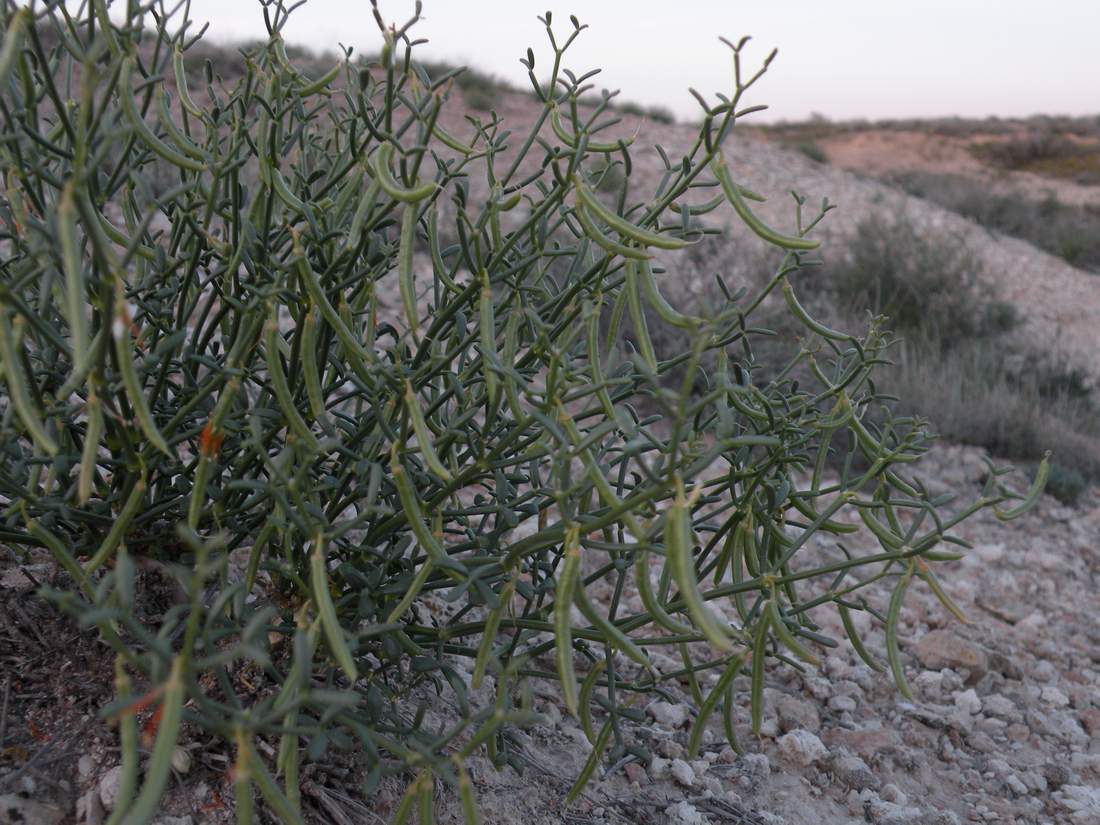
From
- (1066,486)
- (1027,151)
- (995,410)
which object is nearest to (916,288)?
(995,410)

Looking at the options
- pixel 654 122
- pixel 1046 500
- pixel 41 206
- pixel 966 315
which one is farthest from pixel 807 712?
pixel 654 122

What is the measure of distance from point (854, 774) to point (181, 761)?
133 cm

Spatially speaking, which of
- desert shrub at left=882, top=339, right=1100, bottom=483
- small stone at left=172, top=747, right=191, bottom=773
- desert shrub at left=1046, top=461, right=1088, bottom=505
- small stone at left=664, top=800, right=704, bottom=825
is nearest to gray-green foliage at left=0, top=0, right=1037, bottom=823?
small stone at left=172, top=747, right=191, bottom=773

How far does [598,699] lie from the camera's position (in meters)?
1.50

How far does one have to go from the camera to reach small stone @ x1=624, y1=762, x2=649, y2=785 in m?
1.84

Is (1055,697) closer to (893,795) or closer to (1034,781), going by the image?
(1034,781)

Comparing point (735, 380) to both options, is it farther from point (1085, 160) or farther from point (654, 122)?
point (1085, 160)

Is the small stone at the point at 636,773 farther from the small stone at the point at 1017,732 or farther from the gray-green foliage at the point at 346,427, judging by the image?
the small stone at the point at 1017,732

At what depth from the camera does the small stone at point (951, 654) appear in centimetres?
254

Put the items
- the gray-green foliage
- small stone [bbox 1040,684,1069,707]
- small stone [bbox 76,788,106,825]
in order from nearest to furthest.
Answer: the gray-green foliage < small stone [bbox 76,788,106,825] < small stone [bbox 1040,684,1069,707]

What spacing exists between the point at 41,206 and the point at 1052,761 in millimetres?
2301

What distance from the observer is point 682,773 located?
1853mm

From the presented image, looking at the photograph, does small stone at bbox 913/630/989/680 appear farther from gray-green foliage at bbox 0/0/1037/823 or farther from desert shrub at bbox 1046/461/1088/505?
desert shrub at bbox 1046/461/1088/505

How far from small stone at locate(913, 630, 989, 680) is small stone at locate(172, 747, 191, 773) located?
191cm
